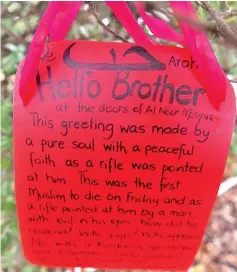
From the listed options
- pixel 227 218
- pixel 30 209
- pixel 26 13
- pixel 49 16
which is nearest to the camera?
pixel 49 16

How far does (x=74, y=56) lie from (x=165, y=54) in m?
0.12

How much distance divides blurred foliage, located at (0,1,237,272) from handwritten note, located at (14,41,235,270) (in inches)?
11.0

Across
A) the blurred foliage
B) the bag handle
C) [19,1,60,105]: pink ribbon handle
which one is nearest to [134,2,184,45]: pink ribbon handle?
the bag handle

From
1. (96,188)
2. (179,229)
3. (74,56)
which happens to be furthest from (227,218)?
(74,56)

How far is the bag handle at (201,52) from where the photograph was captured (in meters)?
0.63

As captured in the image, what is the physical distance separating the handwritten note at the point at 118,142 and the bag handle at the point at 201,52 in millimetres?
11

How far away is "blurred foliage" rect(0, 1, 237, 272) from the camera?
101 cm

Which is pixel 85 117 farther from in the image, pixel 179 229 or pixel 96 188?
pixel 179 229

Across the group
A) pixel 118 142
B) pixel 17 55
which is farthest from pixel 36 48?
pixel 17 55

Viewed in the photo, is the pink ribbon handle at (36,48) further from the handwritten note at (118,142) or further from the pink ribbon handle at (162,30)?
the pink ribbon handle at (162,30)

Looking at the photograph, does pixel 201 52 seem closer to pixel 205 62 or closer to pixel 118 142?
pixel 205 62

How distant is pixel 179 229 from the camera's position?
766 millimetres

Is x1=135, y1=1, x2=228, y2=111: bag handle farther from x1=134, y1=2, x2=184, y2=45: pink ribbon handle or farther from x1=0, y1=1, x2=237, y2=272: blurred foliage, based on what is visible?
x1=0, y1=1, x2=237, y2=272: blurred foliage

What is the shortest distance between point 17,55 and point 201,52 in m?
0.71
